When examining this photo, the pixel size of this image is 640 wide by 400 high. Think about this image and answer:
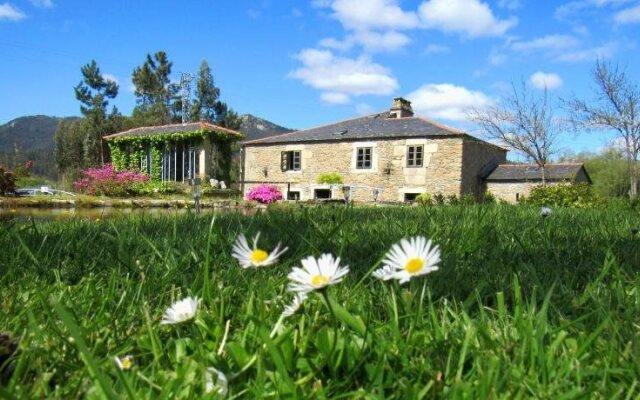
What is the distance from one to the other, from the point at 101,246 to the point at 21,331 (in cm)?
103

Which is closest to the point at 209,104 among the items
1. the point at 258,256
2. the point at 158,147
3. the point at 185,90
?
the point at 185,90

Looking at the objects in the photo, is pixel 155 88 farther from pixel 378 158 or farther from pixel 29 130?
pixel 29 130

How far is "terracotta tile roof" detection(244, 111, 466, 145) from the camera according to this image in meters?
21.4

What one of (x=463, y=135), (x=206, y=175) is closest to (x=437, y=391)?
(x=463, y=135)

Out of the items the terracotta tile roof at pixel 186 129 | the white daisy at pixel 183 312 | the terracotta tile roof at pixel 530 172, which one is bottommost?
the white daisy at pixel 183 312

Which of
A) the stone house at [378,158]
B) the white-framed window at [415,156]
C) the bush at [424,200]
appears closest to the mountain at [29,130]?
the stone house at [378,158]

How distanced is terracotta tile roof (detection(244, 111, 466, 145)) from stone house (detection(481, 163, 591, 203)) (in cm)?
356

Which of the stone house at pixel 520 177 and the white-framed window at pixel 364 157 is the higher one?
the white-framed window at pixel 364 157

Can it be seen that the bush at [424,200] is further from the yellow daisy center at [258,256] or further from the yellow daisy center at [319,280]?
the yellow daisy center at [319,280]

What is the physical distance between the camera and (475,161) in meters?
21.9

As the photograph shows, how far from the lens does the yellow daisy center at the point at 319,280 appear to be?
0.61 meters

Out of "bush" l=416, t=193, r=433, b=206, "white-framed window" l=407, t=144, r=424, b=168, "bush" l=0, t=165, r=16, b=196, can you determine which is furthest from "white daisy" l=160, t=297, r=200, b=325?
"white-framed window" l=407, t=144, r=424, b=168

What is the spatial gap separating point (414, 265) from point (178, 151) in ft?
78.7

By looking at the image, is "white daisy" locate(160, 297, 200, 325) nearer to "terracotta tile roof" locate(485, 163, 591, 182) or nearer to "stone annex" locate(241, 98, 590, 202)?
"stone annex" locate(241, 98, 590, 202)
